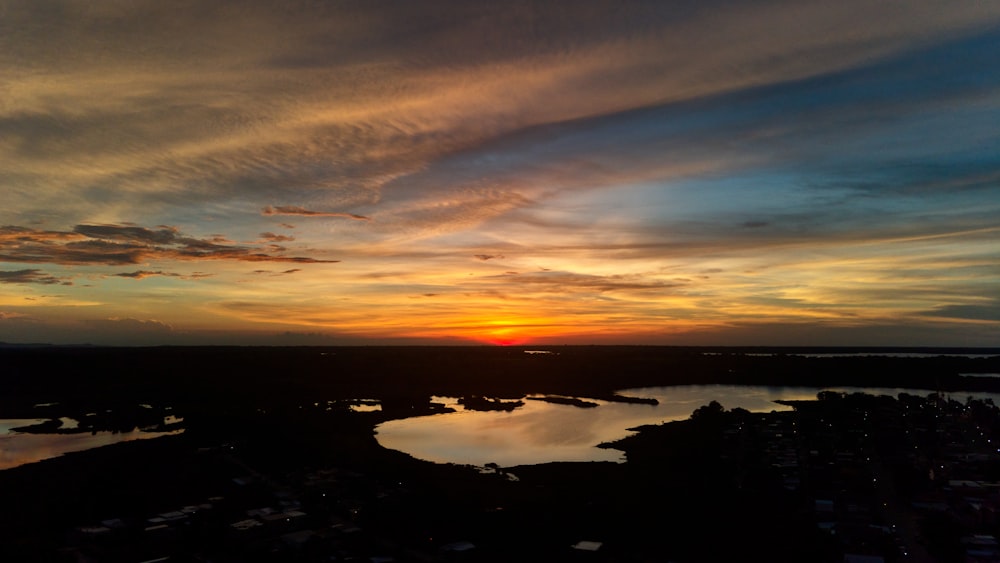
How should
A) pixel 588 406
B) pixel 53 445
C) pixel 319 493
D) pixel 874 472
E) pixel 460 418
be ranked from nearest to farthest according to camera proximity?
pixel 319 493
pixel 874 472
pixel 53 445
pixel 460 418
pixel 588 406

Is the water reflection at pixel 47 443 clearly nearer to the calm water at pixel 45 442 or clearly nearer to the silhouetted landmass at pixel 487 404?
the calm water at pixel 45 442

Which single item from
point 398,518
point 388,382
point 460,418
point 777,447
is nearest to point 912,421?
point 777,447

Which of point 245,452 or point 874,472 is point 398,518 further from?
point 874,472

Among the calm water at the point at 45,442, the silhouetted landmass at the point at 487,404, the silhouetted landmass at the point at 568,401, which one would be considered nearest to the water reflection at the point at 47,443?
the calm water at the point at 45,442

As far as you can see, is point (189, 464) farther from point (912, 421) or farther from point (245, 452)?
point (912, 421)

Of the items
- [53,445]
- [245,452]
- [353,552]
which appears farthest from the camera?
[53,445]

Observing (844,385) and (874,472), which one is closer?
(874,472)
